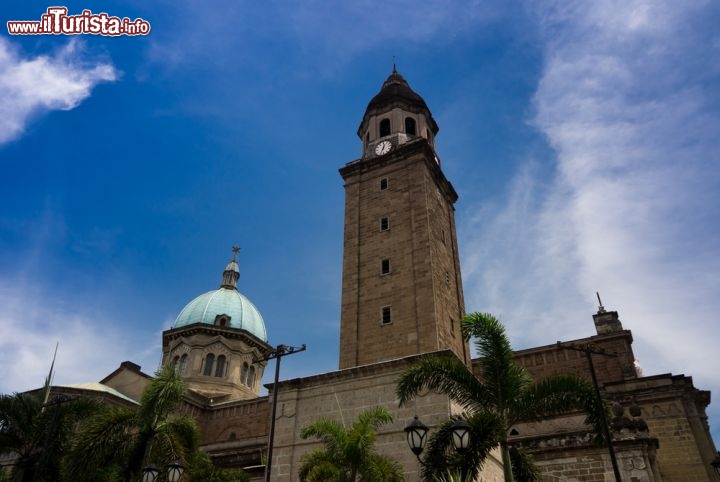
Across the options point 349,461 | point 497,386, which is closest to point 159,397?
point 349,461

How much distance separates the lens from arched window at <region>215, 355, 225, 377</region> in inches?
1959

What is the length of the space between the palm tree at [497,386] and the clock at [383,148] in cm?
1917

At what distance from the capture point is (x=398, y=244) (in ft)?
97.0

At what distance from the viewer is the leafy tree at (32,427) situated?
2078 cm

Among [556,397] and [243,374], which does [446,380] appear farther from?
[243,374]

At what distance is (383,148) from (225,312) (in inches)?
1101

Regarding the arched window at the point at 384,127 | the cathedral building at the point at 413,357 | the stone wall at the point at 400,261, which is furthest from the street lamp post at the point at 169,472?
the arched window at the point at 384,127

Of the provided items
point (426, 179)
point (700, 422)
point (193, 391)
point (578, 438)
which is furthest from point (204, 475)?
point (193, 391)

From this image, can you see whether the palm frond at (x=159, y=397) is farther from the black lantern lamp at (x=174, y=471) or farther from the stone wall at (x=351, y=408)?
the stone wall at (x=351, y=408)

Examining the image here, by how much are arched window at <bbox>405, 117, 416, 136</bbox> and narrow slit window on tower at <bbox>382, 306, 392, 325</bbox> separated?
13.0 m

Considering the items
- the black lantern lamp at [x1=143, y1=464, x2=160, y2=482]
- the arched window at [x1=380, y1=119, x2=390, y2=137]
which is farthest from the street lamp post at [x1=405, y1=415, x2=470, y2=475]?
the arched window at [x1=380, y1=119, x2=390, y2=137]

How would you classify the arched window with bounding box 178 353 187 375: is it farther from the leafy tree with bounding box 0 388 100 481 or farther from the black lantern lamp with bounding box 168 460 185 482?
the black lantern lamp with bounding box 168 460 185 482

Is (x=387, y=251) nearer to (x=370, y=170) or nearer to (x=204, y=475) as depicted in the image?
(x=370, y=170)

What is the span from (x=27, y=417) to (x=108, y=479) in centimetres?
600
